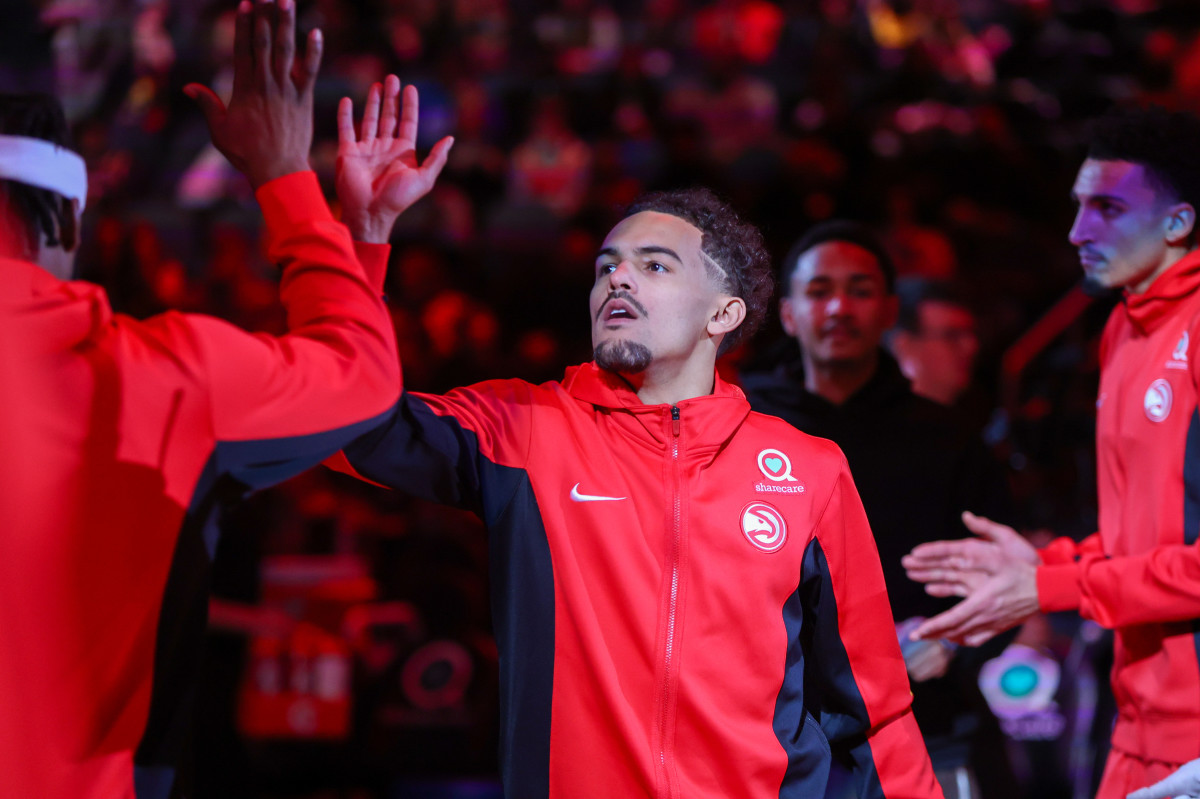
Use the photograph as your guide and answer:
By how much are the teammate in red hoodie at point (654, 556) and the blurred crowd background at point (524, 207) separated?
122 cm

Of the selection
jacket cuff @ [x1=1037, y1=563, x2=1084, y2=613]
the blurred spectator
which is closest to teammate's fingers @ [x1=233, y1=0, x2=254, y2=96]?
jacket cuff @ [x1=1037, y1=563, x2=1084, y2=613]

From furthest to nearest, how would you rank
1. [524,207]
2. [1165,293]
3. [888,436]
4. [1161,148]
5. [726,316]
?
[524,207], [888,436], [1161,148], [1165,293], [726,316]

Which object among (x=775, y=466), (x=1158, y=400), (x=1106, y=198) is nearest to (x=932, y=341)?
(x=1106, y=198)

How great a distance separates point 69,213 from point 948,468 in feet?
7.13

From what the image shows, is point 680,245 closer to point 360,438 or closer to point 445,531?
point 360,438

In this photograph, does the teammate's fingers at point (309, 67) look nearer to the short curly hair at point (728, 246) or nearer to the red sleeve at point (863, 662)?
the short curly hair at point (728, 246)

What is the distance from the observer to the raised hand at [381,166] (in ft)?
5.66

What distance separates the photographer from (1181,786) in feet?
6.59

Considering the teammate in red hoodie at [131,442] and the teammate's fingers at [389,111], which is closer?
the teammate in red hoodie at [131,442]

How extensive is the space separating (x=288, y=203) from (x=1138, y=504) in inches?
78.9

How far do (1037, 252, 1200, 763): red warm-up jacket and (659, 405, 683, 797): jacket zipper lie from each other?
1.06 m

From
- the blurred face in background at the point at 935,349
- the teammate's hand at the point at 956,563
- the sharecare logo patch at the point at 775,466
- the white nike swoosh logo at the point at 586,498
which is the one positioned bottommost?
the teammate's hand at the point at 956,563

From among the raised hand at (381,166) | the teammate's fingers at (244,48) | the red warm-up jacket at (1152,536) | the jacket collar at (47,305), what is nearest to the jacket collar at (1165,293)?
the red warm-up jacket at (1152,536)

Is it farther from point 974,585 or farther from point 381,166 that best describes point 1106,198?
point 381,166
